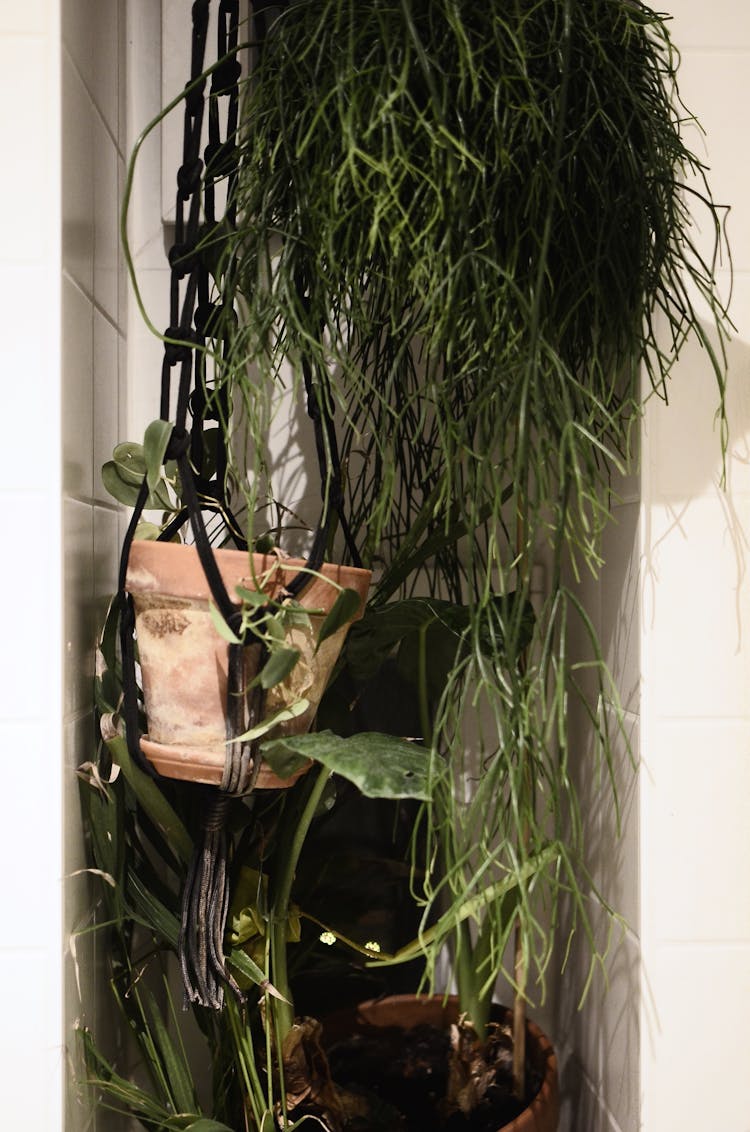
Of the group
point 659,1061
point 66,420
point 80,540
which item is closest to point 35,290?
point 66,420

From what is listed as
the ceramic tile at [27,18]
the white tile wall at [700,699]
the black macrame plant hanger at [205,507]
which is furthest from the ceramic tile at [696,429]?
the ceramic tile at [27,18]

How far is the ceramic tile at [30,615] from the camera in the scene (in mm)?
785

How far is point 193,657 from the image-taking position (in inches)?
29.8

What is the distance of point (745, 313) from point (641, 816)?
48 centimetres

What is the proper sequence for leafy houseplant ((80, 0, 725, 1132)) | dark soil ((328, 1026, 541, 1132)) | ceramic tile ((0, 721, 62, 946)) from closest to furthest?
leafy houseplant ((80, 0, 725, 1132)) < ceramic tile ((0, 721, 62, 946)) < dark soil ((328, 1026, 541, 1132))

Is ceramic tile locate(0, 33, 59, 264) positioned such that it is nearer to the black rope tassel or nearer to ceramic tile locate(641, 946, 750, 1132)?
the black rope tassel

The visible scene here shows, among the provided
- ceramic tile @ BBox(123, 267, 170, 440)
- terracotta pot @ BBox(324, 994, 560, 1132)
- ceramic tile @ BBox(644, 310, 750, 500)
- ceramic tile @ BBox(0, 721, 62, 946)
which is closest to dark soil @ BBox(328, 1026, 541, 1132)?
terracotta pot @ BBox(324, 994, 560, 1132)

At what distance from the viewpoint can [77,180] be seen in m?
0.84

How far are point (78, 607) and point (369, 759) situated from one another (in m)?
0.32

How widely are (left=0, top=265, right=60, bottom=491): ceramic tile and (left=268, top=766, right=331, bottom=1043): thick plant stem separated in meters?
0.37

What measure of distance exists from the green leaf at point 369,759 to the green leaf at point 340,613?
82 millimetres

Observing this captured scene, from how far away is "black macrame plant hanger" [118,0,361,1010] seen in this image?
74 centimetres

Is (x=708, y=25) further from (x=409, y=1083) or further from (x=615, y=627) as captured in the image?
(x=409, y=1083)

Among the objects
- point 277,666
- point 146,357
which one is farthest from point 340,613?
point 146,357
